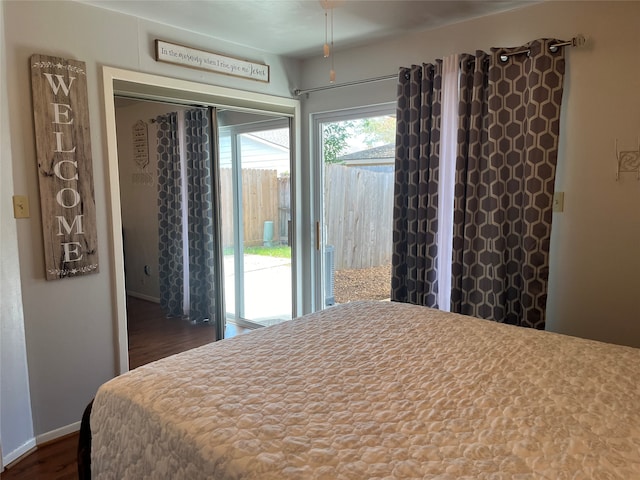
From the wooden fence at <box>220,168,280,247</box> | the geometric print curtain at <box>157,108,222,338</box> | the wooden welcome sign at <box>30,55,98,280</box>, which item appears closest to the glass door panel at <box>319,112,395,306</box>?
the wooden fence at <box>220,168,280,247</box>

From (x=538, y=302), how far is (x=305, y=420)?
6.41 ft

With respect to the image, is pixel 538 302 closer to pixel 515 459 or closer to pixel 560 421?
pixel 560 421

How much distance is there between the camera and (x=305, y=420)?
1.28 metres

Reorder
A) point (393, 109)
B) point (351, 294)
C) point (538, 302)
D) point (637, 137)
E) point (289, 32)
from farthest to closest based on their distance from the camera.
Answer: point (351, 294)
point (393, 109)
point (289, 32)
point (538, 302)
point (637, 137)

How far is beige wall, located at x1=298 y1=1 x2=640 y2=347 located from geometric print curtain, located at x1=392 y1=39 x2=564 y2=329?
0.13 metres

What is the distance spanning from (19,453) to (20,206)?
4.37 ft

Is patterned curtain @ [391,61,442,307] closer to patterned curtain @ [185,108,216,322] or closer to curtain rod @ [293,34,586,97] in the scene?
curtain rod @ [293,34,586,97]

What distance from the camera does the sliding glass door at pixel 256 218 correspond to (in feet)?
12.1

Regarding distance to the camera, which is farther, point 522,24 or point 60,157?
point 522,24

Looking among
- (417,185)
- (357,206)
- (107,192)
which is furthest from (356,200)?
(107,192)

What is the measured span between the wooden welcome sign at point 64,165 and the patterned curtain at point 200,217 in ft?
2.59

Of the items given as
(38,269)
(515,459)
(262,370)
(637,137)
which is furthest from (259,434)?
(637,137)

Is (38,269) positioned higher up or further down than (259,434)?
higher up

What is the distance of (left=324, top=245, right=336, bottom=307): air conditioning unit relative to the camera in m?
4.06
